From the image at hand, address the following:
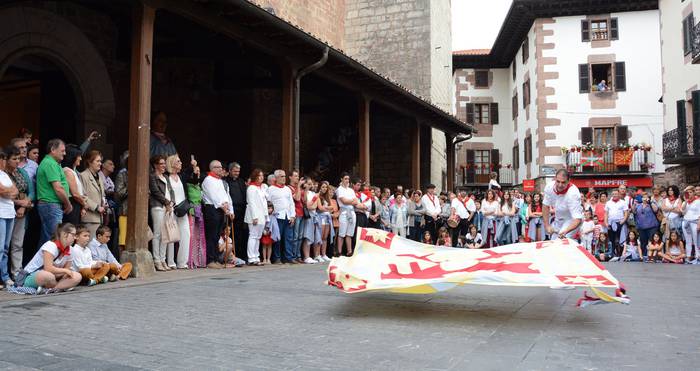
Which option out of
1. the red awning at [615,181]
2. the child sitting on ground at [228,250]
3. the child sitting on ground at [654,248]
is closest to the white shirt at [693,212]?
the child sitting on ground at [654,248]

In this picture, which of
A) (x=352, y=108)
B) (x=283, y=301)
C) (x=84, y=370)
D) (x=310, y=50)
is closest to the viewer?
(x=84, y=370)

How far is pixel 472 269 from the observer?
5.81m

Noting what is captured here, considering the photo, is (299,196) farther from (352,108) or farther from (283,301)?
A: (352,108)

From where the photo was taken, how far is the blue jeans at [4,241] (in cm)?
698

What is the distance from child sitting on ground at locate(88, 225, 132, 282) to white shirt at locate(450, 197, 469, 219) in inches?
459

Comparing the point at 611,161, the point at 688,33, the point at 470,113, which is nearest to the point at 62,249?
the point at 688,33

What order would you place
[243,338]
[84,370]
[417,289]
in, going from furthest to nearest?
[417,289] → [243,338] → [84,370]

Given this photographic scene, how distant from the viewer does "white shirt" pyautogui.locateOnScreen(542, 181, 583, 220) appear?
8628 millimetres

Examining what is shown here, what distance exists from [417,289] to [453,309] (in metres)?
0.60

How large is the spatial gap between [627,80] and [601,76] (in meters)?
1.53

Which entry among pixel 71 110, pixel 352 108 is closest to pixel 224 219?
pixel 71 110

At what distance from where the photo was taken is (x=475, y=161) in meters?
41.6

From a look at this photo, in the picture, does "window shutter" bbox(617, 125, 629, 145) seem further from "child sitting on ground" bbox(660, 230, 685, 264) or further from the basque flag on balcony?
"child sitting on ground" bbox(660, 230, 685, 264)

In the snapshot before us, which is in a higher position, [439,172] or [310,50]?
[310,50]
